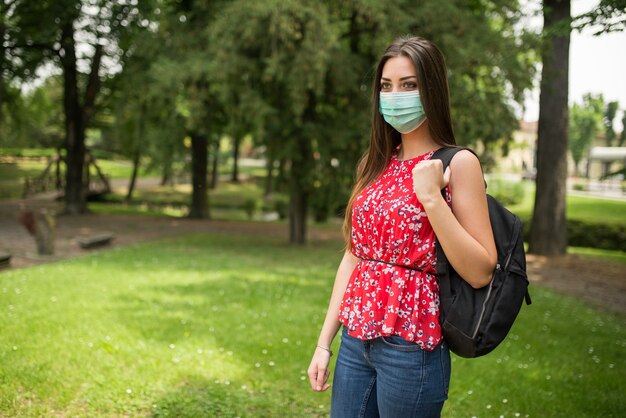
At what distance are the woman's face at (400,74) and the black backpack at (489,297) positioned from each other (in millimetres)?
325

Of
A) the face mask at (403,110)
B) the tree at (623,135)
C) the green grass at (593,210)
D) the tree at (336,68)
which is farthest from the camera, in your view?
the green grass at (593,210)

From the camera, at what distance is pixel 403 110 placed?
220 centimetres

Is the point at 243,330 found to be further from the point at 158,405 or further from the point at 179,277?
the point at 179,277

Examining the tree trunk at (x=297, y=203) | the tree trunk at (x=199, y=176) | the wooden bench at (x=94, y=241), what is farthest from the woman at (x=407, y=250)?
the tree trunk at (x=199, y=176)

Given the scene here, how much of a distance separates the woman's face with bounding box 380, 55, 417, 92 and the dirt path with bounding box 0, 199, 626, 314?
8978mm

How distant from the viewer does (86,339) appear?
5656 millimetres

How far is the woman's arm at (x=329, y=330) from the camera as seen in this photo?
238cm

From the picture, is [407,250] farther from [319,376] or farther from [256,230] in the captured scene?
[256,230]

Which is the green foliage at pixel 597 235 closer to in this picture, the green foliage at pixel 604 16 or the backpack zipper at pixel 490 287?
the green foliage at pixel 604 16

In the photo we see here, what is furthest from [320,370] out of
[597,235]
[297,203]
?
[597,235]

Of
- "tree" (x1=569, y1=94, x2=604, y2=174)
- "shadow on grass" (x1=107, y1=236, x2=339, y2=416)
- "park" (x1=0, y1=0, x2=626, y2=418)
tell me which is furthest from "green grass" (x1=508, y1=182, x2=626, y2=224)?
A: "shadow on grass" (x1=107, y1=236, x2=339, y2=416)

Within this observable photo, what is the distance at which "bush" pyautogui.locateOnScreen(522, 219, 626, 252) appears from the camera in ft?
62.4

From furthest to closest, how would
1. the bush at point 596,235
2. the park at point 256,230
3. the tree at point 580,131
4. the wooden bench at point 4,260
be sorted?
1. the bush at point 596,235
2. the tree at point 580,131
3. the wooden bench at point 4,260
4. the park at point 256,230

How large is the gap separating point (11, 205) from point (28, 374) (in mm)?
19839
